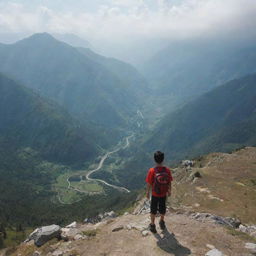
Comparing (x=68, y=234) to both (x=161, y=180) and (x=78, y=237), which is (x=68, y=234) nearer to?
(x=78, y=237)

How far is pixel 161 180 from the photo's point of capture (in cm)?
2145

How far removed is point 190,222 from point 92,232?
9.02 meters

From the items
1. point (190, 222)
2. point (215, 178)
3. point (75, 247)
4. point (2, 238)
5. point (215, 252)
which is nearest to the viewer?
point (215, 252)

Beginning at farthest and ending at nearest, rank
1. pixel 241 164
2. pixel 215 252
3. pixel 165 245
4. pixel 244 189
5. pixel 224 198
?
1. pixel 241 164
2. pixel 244 189
3. pixel 224 198
4. pixel 165 245
5. pixel 215 252

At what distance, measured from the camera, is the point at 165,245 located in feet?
69.5

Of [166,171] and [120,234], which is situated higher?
[166,171]

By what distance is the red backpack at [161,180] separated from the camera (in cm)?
2145

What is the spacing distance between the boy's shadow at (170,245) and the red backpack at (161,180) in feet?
12.0

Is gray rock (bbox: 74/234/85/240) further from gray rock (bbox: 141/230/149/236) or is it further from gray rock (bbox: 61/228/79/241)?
gray rock (bbox: 141/230/149/236)

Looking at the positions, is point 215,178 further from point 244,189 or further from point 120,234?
point 120,234

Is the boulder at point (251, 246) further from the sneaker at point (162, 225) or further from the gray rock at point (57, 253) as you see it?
the gray rock at point (57, 253)

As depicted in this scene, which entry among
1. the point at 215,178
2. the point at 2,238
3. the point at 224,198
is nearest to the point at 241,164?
the point at 215,178

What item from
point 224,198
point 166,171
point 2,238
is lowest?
point 2,238

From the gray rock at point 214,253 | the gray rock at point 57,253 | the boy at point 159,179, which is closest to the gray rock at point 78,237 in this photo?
the gray rock at point 57,253
